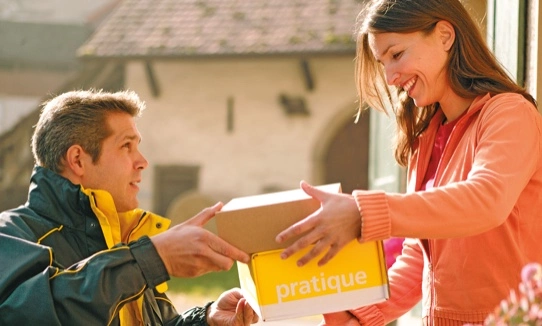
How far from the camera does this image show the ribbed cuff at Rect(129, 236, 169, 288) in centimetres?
261

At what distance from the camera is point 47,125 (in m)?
3.32

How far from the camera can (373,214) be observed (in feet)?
7.84

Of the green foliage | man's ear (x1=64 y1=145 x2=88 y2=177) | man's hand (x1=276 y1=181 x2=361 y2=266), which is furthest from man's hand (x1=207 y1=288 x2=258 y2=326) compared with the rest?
the green foliage

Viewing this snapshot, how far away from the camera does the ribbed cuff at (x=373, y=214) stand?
239cm

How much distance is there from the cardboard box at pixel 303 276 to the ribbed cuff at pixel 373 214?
0.35 feet

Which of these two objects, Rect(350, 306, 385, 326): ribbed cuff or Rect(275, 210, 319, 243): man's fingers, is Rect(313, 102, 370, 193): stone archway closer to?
Rect(350, 306, 385, 326): ribbed cuff

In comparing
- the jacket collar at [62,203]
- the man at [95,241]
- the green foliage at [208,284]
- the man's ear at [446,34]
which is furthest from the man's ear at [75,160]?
the green foliage at [208,284]

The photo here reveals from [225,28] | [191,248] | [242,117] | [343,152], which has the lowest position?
[343,152]

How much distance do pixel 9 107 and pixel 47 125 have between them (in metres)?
21.2

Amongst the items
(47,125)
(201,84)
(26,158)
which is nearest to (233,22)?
(201,84)

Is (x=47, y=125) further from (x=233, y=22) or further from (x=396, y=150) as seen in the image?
(x=233, y=22)

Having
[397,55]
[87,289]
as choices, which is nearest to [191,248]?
[87,289]

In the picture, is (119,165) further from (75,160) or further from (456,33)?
(456,33)

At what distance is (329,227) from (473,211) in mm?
293
